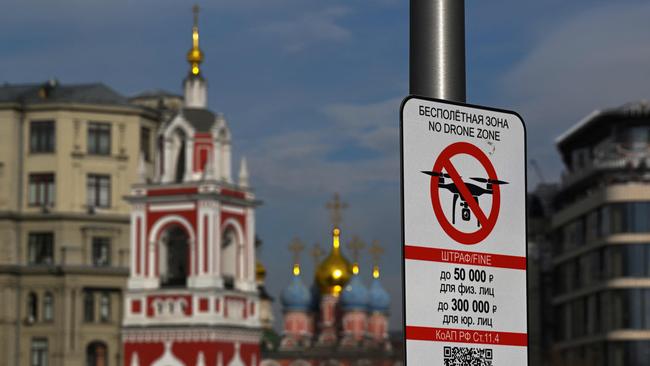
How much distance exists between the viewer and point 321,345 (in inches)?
4572

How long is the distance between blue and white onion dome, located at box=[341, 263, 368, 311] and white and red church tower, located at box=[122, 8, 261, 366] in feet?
91.3

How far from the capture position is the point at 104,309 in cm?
9381

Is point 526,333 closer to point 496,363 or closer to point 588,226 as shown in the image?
point 496,363

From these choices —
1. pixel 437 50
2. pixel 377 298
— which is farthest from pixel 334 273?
pixel 437 50

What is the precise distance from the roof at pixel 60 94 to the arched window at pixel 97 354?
13610 millimetres

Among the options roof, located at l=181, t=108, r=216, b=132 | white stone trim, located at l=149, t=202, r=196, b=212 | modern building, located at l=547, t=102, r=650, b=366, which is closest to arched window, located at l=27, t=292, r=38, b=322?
white stone trim, located at l=149, t=202, r=196, b=212

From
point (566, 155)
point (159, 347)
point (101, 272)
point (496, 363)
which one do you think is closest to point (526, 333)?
point (496, 363)

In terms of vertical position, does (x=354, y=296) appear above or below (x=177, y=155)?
below

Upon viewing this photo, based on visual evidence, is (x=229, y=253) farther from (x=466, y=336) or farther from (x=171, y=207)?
(x=466, y=336)

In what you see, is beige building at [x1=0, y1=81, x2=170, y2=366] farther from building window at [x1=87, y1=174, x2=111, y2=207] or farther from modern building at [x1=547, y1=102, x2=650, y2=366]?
modern building at [x1=547, y1=102, x2=650, y2=366]

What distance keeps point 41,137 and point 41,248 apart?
6224 millimetres

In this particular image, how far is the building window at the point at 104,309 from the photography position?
9362 centimetres

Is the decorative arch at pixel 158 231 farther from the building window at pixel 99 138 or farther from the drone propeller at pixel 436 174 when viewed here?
the drone propeller at pixel 436 174

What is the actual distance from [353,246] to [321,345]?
11.3 meters
